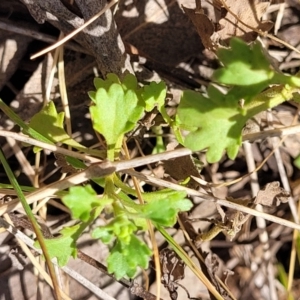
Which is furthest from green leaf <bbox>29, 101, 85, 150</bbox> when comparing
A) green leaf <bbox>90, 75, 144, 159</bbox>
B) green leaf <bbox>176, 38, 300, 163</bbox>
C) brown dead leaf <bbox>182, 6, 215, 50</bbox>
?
brown dead leaf <bbox>182, 6, 215, 50</bbox>

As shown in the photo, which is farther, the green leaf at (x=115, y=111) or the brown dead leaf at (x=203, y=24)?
the brown dead leaf at (x=203, y=24)

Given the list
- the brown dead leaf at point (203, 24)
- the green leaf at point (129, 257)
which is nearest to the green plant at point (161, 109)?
the green leaf at point (129, 257)

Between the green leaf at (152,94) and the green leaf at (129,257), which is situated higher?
the green leaf at (152,94)

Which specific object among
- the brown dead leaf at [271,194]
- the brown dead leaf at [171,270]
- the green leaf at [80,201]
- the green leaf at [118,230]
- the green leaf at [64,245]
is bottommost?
the brown dead leaf at [171,270]

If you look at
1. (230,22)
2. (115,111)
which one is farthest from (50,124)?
(230,22)

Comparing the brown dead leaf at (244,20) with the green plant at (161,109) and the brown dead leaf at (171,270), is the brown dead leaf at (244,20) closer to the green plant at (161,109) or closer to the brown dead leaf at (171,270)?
the green plant at (161,109)

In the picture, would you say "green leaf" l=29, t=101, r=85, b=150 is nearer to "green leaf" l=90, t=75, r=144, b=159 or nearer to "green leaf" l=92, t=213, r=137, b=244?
"green leaf" l=90, t=75, r=144, b=159

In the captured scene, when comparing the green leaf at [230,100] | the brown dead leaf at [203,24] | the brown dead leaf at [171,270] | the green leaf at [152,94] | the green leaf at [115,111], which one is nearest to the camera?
the green leaf at [230,100]
